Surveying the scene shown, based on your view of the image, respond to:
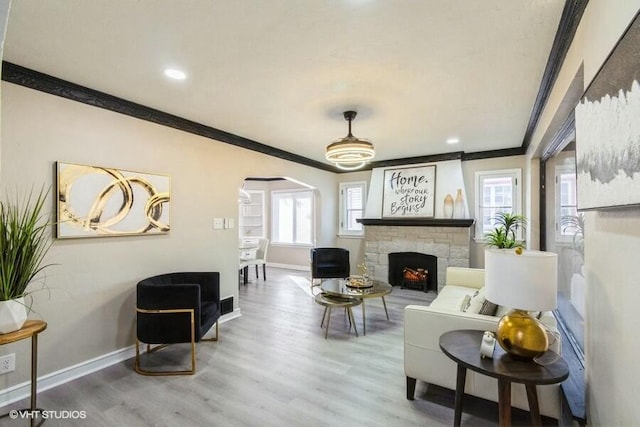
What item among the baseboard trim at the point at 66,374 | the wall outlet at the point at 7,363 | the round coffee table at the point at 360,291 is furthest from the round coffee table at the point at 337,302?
the wall outlet at the point at 7,363

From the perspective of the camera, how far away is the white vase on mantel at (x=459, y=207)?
5387mm

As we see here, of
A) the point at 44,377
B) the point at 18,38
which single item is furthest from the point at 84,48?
the point at 44,377

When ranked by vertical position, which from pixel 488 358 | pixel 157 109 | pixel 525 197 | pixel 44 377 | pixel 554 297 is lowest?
pixel 44 377

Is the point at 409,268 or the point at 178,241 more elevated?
the point at 178,241

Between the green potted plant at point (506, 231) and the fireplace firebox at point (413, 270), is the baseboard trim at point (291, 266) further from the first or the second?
the green potted plant at point (506, 231)

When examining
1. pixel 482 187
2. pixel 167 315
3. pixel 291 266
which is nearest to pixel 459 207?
pixel 482 187

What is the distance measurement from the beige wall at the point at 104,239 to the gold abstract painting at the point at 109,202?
0.08 meters

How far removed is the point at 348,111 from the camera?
10.8 ft

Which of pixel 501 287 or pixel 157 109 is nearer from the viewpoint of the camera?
pixel 501 287

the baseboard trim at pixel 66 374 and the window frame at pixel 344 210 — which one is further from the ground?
the window frame at pixel 344 210

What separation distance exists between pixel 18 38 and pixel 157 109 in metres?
1.29

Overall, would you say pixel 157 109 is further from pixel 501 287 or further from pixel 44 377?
pixel 501 287

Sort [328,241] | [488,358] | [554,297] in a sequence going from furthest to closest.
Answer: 1. [328,241]
2. [488,358]
3. [554,297]

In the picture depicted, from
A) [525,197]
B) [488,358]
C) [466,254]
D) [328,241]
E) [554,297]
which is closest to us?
[554,297]
